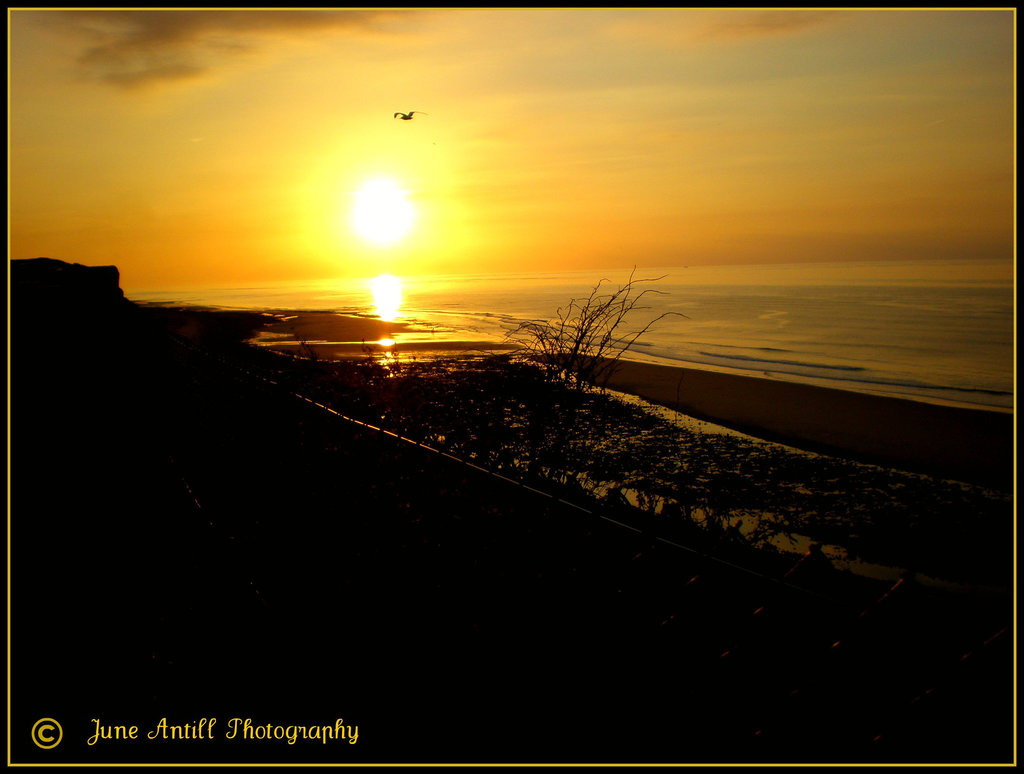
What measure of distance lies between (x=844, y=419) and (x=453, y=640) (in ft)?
47.4

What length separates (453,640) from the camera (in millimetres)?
3932

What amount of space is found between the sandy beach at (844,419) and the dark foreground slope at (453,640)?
6.81 metres

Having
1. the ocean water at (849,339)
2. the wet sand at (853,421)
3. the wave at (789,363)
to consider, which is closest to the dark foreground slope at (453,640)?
the ocean water at (849,339)

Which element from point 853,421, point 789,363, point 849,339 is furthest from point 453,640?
point 849,339

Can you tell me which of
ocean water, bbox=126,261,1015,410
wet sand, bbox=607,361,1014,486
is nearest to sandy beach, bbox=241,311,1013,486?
wet sand, bbox=607,361,1014,486

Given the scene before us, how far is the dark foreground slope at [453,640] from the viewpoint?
309 centimetres

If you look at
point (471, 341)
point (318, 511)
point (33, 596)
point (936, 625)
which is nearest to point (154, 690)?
point (33, 596)

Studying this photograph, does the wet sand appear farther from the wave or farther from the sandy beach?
the wave

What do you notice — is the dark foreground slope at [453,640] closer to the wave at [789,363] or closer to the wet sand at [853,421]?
the wet sand at [853,421]

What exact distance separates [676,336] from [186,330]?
27454mm

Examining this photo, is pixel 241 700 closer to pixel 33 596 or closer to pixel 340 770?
pixel 340 770

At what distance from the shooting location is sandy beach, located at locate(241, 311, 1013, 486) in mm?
12281

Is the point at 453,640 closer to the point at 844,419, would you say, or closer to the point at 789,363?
the point at 844,419

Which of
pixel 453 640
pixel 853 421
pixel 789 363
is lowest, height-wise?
pixel 853 421
